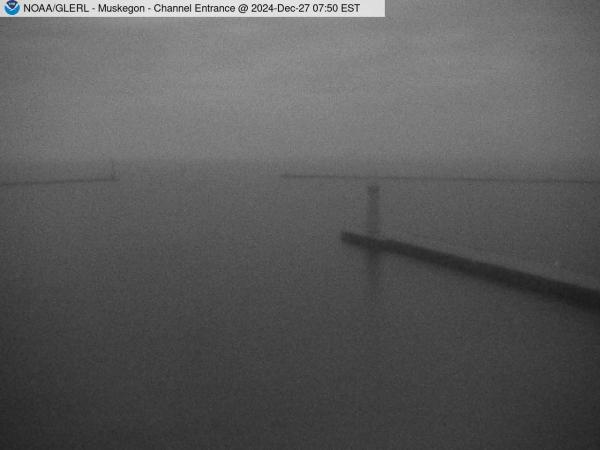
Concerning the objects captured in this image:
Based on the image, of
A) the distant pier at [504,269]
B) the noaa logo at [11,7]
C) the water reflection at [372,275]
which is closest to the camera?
the noaa logo at [11,7]

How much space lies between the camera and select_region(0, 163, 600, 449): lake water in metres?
1.35

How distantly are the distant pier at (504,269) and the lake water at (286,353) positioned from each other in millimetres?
95

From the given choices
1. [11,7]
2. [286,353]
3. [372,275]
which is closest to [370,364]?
[286,353]

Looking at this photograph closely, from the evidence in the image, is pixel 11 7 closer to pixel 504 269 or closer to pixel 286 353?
pixel 286 353

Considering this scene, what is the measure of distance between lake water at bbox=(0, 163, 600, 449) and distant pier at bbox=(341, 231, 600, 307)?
0.09 metres

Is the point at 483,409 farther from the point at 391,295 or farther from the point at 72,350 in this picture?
the point at 72,350

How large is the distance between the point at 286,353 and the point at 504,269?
154 cm

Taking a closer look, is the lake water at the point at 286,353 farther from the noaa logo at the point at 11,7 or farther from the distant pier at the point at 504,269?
the noaa logo at the point at 11,7

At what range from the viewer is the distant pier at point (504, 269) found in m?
2.39

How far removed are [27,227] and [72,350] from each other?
411 centimetres

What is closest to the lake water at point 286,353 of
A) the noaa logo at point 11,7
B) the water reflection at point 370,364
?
the water reflection at point 370,364

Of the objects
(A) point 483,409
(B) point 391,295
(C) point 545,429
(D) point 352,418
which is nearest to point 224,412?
(D) point 352,418

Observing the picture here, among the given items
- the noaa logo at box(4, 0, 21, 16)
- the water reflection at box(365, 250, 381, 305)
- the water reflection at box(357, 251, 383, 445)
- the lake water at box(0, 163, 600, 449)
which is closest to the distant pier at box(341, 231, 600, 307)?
the lake water at box(0, 163, 600, 449)

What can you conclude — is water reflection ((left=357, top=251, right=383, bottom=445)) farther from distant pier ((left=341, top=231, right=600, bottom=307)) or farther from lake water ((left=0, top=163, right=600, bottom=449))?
distant pier ((left=341, top=231, right=600, bottom=307))
